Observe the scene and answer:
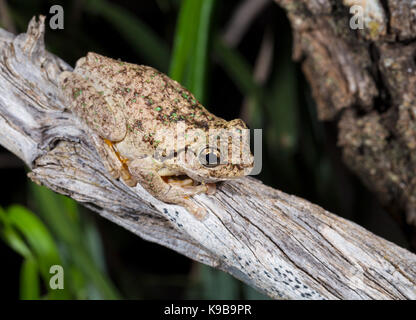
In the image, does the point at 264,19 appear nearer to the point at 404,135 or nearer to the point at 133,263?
the point at 404,135

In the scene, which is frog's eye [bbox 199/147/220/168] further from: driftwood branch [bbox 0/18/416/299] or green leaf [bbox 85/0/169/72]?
green leaf [bbox 85/0/169/72]

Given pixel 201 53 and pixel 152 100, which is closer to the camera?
pixel 152 100

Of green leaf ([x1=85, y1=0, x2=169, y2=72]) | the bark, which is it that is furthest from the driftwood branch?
green leaf ([x1=85, y1=0, x2=169, y2=72])

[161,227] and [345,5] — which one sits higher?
[345,5]

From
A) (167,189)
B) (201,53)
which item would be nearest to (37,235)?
(167,189)

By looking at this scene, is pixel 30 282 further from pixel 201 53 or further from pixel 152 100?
pixel 201 53

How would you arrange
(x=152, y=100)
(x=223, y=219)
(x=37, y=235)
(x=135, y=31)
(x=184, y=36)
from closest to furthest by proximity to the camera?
(x=223, y=219) < (x=152, y=100) < (x=184, y=36) < (x=37, y=235) < (x=135, y=31)
